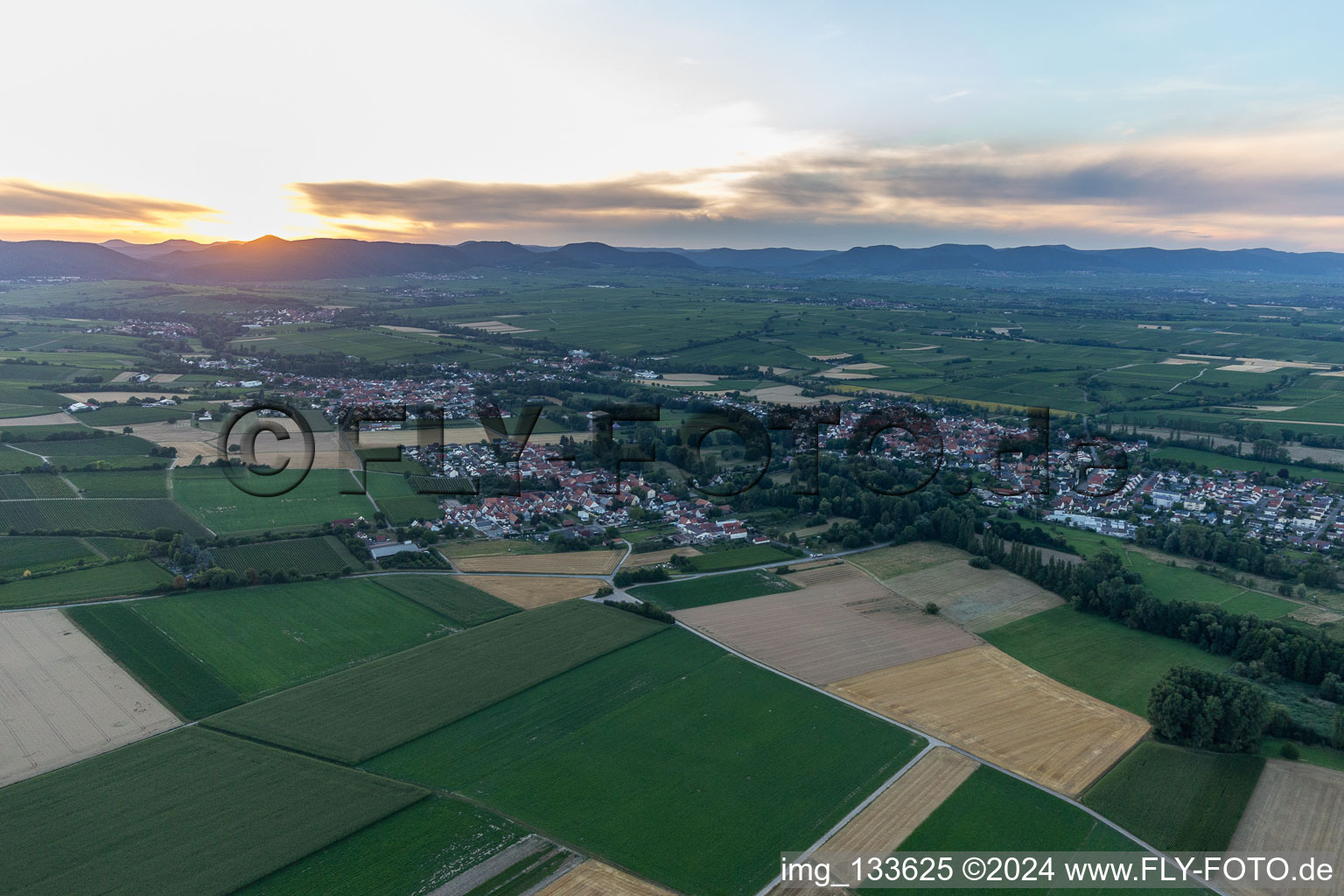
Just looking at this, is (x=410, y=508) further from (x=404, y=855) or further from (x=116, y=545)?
(x=404, y=855)

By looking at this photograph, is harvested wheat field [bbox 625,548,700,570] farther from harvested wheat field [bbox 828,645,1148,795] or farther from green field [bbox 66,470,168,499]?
green field [bbox 66,470,168,499]

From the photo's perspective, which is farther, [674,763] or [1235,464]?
[1235,464]

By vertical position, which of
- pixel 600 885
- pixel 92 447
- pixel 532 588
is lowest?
pixel 600 885

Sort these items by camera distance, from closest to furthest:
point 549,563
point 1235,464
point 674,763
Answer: point 674,763 → point 549,563 → point 1235,464

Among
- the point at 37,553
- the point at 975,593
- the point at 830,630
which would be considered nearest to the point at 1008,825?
the point at 830,630

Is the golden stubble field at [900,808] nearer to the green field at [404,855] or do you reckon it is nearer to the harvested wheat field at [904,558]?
the green field at [404,855]

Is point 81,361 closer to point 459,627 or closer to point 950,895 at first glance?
point 459,627

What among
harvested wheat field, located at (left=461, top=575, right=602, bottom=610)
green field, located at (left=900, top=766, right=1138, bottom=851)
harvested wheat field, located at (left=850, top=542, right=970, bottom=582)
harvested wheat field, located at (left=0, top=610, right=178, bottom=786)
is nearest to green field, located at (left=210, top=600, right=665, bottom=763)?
harvested wheat field, located at (left=461, top=575, right=602, bottom=610)
